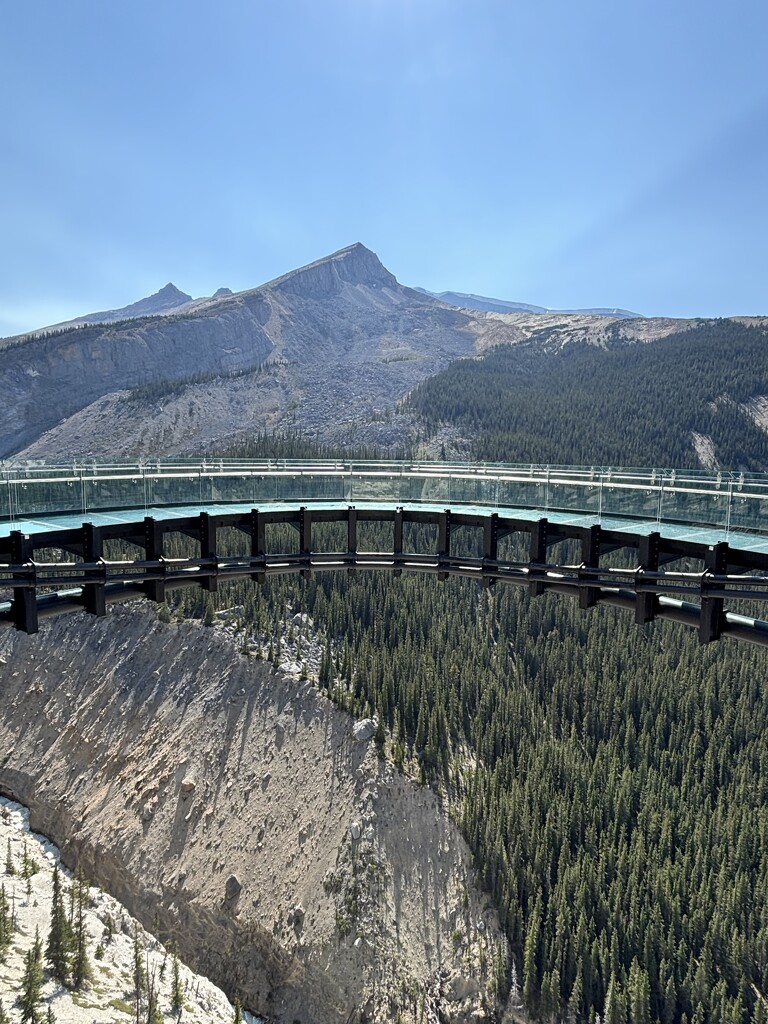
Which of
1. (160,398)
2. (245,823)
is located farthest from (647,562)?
(160,398)

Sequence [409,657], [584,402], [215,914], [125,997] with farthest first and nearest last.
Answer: [584,402] → [409,657] → [215,914] → [125,997]

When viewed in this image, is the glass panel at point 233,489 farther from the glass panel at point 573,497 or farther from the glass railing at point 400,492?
the glass panel at point 573,497

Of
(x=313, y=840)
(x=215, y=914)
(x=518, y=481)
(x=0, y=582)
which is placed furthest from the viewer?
(x=313, y=840)

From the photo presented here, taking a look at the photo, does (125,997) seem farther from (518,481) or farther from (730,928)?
(730,928)

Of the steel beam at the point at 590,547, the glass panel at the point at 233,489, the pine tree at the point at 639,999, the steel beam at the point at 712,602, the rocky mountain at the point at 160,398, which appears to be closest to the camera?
the steel beam at the point at 712,602

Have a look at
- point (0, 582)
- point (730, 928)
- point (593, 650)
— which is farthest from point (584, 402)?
point (0, 582)

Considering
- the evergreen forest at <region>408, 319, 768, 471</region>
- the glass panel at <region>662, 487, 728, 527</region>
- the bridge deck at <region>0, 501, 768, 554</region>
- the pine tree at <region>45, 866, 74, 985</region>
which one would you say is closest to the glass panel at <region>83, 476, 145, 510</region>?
the bridge deck at <region>0, 501, 768, 554</region>

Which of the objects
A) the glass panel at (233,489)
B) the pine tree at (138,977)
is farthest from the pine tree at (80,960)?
the glass panel at (233,489)
